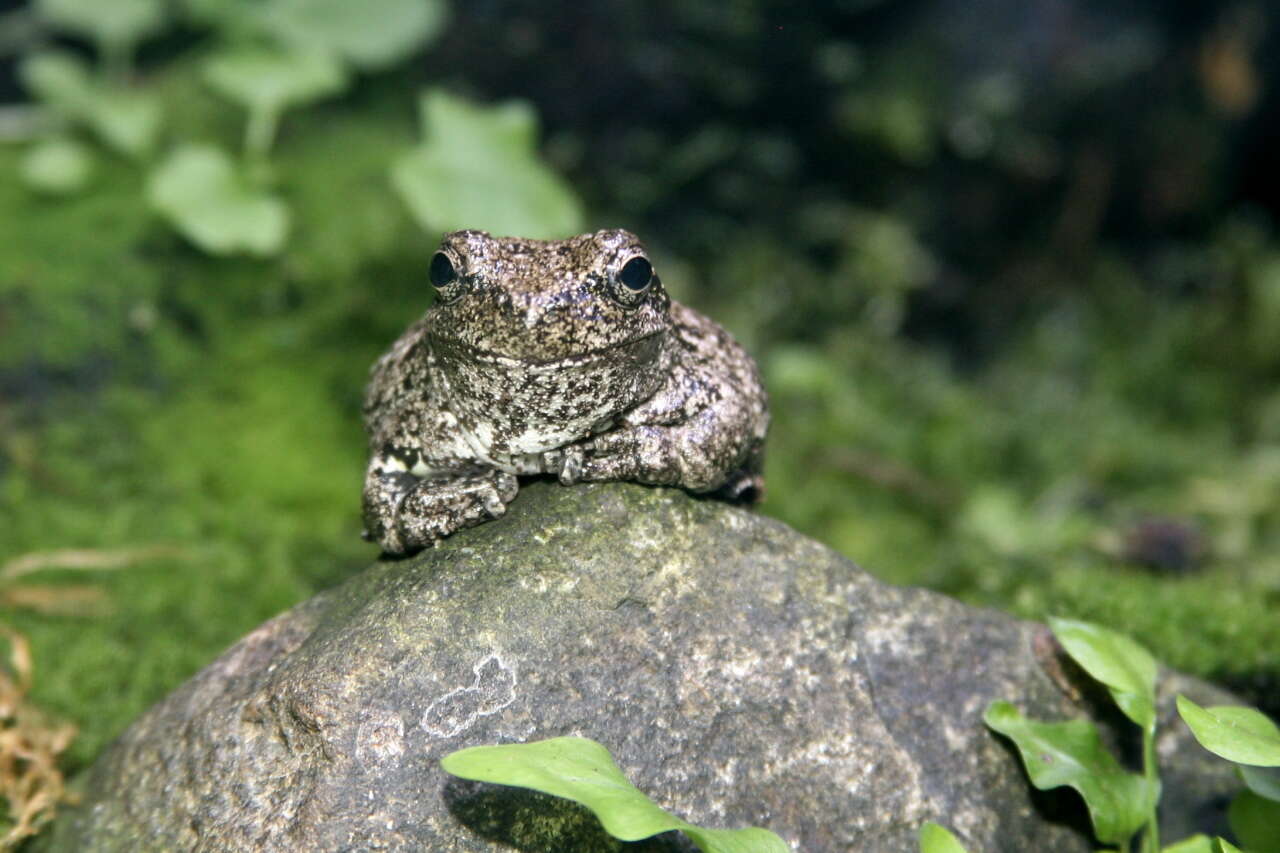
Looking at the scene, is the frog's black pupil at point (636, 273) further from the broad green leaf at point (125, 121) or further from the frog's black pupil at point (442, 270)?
the broad green leaf at point (125, 121)

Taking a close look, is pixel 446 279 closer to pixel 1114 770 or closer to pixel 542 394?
pixel 542 394

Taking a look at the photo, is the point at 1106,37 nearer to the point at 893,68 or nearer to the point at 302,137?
the point at 893,68

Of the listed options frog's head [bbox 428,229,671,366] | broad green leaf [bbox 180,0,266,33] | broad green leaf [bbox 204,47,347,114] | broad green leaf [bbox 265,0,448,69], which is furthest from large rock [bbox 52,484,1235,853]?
broad green leaf [bbox 180,0,266,33]

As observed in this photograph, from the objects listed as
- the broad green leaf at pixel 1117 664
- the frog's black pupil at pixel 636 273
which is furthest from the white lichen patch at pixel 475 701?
the broad green leaf at pixel 1117 664

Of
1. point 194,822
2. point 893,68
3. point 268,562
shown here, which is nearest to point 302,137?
point 268,562

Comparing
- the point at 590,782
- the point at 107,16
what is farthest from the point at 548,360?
the point at 107,16
